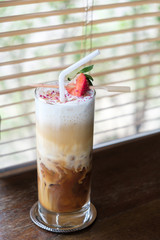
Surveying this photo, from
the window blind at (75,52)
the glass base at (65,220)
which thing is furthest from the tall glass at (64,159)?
the window blind at (75,52)

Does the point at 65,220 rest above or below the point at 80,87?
below

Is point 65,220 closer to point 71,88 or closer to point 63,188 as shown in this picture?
point 63,188

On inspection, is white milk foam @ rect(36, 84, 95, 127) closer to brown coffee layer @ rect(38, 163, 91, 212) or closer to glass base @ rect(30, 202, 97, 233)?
brown coffee layer @ rect(38, 163, 91, 212)

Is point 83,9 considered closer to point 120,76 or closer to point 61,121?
point 61,121

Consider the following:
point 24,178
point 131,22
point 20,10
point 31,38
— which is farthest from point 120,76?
point 24,178

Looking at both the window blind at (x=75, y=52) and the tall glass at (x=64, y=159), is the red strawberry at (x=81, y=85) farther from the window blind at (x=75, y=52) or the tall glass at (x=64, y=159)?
the window blind at (x=75, y=52)

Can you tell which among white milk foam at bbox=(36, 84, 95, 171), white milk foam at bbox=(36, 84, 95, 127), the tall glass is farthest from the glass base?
white milk foam at bbox=(36, 84, 95, 127)

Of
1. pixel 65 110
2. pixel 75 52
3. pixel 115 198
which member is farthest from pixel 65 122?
pixel 75 52
